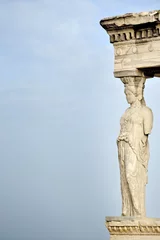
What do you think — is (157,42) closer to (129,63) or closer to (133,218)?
(129,63)

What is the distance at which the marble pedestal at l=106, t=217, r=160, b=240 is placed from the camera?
18.8m

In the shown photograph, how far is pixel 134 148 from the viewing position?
1933 cm

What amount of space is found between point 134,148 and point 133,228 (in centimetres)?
154

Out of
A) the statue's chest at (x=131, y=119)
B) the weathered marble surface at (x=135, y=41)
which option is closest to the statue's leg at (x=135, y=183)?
the statue's chest at (x=131, y=119)

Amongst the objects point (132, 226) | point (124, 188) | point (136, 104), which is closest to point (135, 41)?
point (136, 104)

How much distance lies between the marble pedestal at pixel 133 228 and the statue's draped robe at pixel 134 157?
304 millimetres

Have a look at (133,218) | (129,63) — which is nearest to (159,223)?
(133,218)

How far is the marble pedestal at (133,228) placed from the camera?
61.7ft

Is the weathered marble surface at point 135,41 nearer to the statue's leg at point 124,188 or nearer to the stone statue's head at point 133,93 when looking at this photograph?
the stone statue's head at point 133,93

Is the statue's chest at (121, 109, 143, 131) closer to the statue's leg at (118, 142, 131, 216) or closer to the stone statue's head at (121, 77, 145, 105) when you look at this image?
the stone statue's head at (121, 77, 145, 105)

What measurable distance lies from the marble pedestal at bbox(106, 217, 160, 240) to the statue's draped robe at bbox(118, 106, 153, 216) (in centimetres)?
30

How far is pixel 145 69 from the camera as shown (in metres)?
19.5

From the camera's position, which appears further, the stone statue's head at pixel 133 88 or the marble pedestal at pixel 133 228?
the stone statue's head at pixel 133 88

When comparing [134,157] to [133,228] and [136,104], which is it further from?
[133,228]
